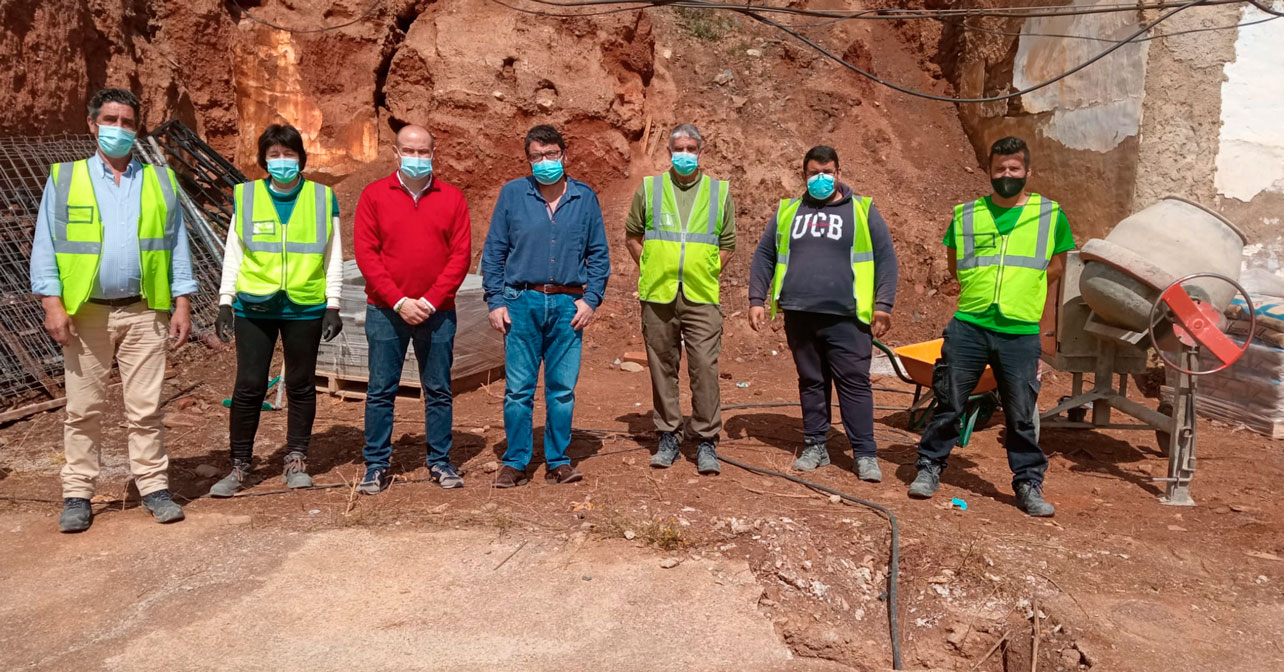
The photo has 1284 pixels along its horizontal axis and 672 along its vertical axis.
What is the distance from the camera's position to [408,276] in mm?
5039

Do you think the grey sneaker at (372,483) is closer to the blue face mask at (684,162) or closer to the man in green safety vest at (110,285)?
the man in green safety vest at (110,285)

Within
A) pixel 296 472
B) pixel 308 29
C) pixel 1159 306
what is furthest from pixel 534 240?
pixel 308 29

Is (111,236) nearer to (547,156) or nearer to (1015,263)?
(547,156)

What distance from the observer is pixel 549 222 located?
16.9ft

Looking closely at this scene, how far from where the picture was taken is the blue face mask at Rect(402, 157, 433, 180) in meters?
5.01

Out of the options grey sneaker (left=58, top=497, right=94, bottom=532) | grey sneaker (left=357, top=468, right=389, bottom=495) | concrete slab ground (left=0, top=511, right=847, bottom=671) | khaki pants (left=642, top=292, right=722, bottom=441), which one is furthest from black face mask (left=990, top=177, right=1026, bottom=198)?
grey sneaker (left=58, top=497, right=94, bottom=532)

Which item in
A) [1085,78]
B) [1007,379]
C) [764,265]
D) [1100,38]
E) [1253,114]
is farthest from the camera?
[1085,78]

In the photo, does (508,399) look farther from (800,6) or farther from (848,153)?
(800,6)

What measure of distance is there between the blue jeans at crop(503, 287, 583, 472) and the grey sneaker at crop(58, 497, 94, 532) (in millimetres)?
2120

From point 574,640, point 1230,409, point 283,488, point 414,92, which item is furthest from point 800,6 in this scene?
point 574,640

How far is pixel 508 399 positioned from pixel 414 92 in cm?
750

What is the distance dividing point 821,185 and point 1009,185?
101 centimetres

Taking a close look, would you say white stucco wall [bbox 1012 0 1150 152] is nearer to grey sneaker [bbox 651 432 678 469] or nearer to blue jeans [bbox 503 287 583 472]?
grey sneaker [bbox 651 432 678 469]

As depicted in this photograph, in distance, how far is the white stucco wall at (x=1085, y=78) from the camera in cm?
886
